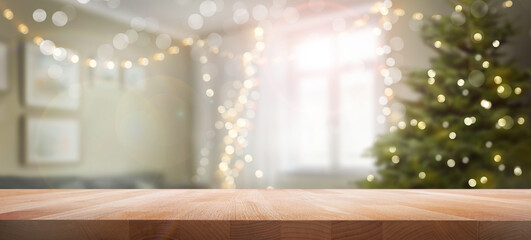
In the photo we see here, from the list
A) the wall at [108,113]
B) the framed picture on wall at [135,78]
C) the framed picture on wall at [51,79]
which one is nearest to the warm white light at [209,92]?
the wall at [108,113]

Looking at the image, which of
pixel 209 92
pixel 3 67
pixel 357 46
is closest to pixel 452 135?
pixel 357 46

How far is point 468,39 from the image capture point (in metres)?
2.75

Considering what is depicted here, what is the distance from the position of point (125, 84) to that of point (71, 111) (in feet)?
2.42

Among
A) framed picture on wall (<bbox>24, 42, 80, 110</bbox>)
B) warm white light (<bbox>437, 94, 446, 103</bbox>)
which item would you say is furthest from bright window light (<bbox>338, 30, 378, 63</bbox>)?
framed picture on wall (<bbox>24, 42, 80, 110</bbox>)

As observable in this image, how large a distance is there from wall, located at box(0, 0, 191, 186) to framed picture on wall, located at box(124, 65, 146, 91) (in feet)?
0.21

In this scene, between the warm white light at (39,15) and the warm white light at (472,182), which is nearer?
the warm white light at (472,182)

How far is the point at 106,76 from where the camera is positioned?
4273 mm

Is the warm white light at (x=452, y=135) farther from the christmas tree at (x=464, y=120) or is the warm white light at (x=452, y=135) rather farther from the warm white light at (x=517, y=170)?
the warm white light at (x=517, y=170)

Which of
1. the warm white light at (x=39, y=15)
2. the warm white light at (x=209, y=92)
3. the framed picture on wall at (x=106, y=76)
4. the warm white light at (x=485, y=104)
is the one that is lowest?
the warm white light at (x=485, y=104)

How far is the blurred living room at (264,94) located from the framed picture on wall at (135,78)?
14mm

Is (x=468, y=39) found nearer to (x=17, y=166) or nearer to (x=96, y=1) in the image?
(x=96, y=1)

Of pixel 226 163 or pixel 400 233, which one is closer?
pixel 400 233

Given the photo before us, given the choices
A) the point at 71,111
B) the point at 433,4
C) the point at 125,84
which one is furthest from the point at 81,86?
the point at 433,4

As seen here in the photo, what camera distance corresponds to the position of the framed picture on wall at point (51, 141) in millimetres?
3594
